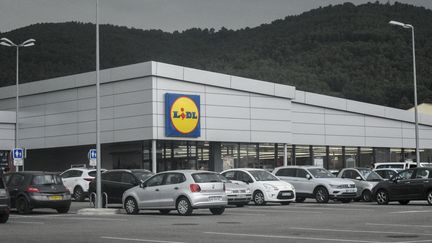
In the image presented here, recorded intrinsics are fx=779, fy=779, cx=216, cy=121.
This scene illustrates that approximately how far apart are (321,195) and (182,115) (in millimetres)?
15689

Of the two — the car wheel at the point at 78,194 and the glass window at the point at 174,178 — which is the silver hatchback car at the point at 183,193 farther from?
the car wheel at the point at 78,194

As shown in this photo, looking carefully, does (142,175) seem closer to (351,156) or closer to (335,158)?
(335,158)

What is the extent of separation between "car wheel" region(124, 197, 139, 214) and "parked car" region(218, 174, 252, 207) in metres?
4.56

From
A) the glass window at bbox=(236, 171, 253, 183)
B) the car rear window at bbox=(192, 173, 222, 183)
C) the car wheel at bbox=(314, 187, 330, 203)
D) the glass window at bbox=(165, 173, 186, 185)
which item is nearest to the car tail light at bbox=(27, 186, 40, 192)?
the glass window at bbox=(165, 173, 186, 185)

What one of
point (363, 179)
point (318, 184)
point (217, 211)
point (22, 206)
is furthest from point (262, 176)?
point (22, 206)

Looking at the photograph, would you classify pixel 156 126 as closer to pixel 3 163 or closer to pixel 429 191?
pixel 3 163

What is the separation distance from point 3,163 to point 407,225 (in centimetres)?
4388

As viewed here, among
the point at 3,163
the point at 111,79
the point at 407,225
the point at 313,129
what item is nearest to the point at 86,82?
the point at 111,79

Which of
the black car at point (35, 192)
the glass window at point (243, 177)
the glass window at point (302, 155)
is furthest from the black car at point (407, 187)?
the glass window at point (302, 155)

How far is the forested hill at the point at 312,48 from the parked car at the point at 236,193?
58.7 meters

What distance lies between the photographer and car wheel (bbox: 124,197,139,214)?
1073 inches

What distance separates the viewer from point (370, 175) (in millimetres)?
36656

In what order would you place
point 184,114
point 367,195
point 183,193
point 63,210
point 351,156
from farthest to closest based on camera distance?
1. point 351,156
2. point 184,114
3. point 367,195
4. point 63,210
5. point 183,193

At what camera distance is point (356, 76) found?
10788 centimetres
